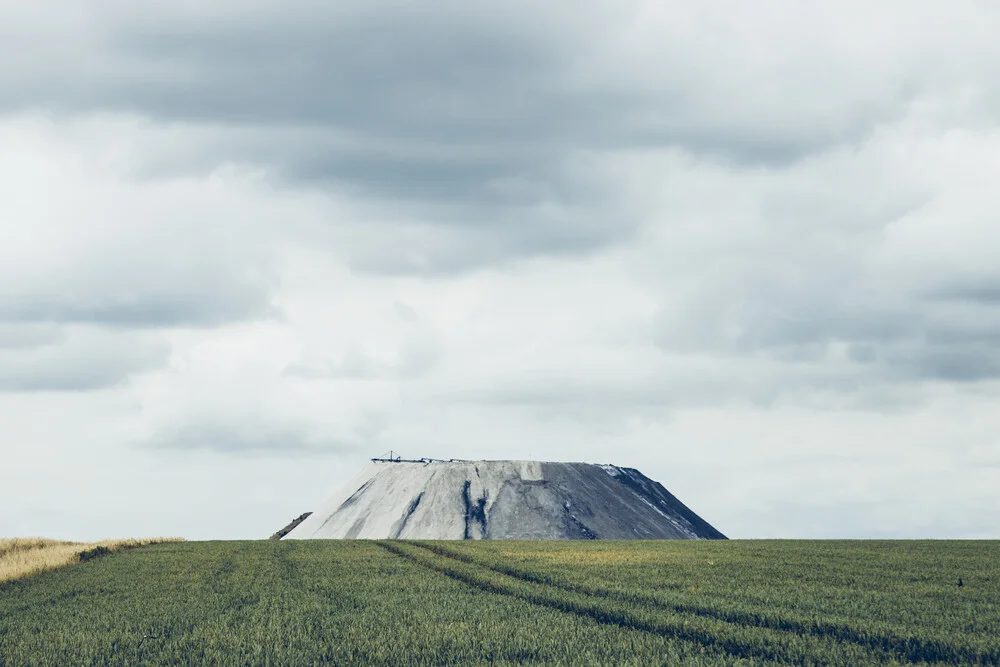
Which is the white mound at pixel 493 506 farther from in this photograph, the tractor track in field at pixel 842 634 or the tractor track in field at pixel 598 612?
the tractor track in field at pixel 842 634

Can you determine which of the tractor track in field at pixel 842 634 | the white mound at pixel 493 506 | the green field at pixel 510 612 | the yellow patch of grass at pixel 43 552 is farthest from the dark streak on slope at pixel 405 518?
the tractor track in field at pixel 842 634

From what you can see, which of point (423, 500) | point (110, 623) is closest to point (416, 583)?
point (110, 623)

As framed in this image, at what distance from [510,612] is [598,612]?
8.49 feet

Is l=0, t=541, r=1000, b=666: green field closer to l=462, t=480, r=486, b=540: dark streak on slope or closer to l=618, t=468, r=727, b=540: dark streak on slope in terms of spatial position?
l=462, t=480, r=486, b=540: dark streak on slope

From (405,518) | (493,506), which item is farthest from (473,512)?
(405,518)

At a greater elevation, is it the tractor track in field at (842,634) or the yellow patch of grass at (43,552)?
the yellow patch of grass at (43,552)

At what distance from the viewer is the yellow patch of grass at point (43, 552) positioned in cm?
4098

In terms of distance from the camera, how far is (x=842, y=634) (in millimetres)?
21453

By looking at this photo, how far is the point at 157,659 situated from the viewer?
18.7 m

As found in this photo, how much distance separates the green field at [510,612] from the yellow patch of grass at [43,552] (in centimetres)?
162

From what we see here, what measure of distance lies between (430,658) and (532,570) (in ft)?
64.7

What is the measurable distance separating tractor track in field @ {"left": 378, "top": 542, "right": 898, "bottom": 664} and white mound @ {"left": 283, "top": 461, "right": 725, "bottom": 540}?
62.8m

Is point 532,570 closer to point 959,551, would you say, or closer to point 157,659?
point 157,659

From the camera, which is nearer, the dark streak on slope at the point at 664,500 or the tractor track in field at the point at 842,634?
the tractor track in field at the point at 842,634
